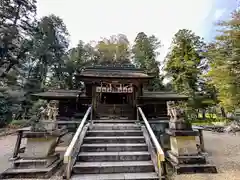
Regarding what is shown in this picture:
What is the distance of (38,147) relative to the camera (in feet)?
12.4

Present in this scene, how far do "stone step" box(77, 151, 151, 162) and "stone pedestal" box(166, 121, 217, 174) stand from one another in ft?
2.73

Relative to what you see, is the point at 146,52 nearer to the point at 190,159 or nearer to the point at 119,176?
the point at 190,159

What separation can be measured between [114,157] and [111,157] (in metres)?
0.08

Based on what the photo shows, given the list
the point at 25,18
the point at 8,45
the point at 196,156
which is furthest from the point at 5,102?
the point at 196,156

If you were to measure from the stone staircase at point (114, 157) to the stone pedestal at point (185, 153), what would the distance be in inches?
32.0

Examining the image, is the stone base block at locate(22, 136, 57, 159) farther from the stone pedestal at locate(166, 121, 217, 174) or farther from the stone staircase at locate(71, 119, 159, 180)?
the stone pedestal at locate(166, 121, 217, 174)

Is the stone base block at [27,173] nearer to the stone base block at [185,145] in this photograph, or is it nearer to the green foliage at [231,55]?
the stone base block at [185,145]

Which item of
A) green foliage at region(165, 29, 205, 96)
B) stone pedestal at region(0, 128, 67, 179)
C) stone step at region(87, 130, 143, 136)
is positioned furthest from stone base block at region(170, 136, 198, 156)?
green foliage at region(165, 29, 205, 96)

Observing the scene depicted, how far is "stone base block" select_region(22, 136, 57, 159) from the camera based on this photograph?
3.74 m

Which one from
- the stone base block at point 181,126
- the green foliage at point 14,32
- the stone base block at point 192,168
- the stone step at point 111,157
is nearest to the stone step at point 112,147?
the stone step at point 111,157

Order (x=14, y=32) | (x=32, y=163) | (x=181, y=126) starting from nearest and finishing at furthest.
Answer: (x=32, y=163)
(x=181, y=126)
(x=14, y=32)

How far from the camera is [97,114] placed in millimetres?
7930

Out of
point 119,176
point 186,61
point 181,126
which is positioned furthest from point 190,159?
point 186,61

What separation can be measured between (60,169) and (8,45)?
15.8 metres
